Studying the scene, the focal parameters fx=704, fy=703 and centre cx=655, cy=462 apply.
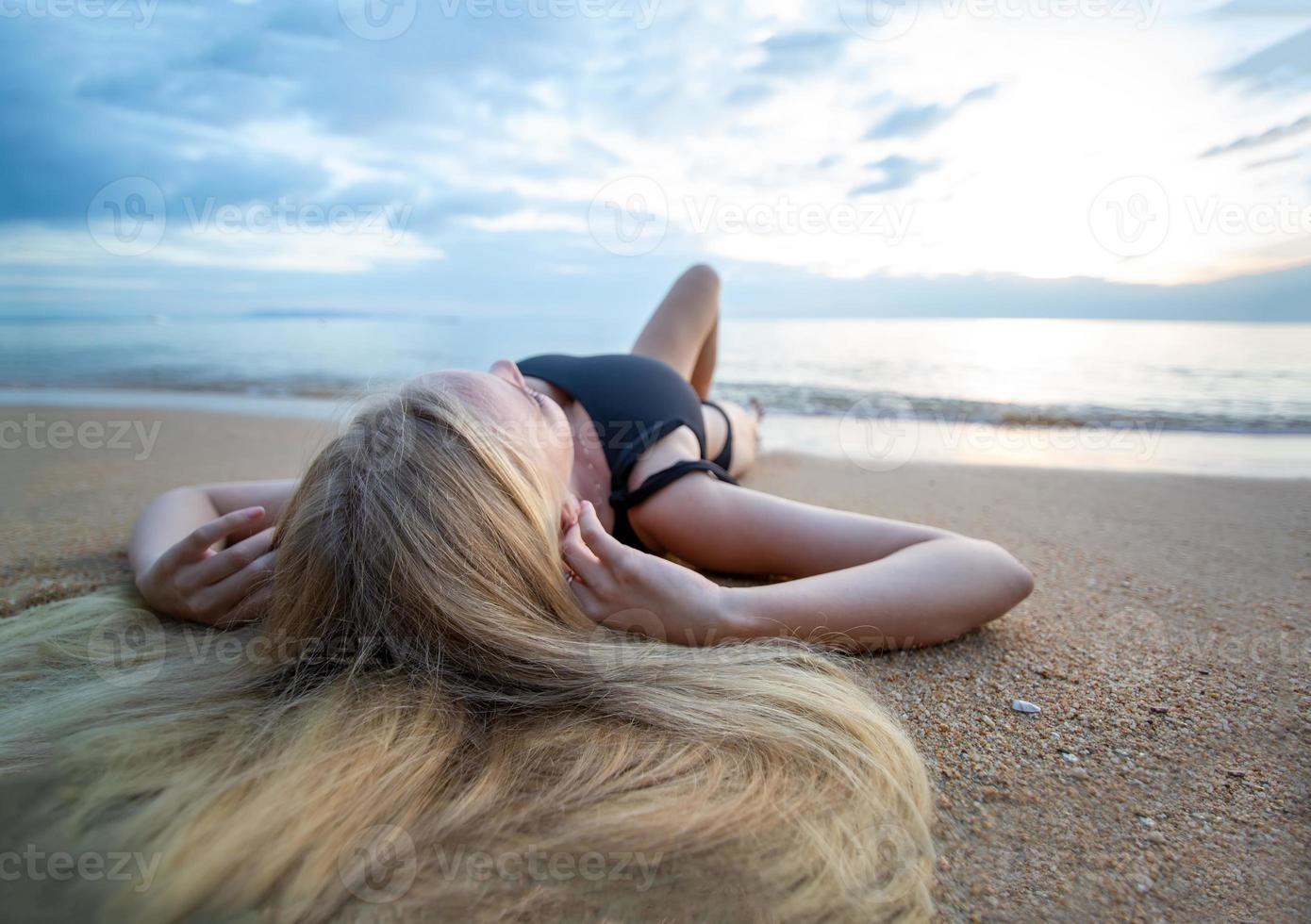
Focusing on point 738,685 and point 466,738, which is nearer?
point 466,738

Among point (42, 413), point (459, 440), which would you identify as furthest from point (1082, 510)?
point (42, 413)

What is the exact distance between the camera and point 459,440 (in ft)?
5.26

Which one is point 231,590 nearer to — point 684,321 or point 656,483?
point 656,483

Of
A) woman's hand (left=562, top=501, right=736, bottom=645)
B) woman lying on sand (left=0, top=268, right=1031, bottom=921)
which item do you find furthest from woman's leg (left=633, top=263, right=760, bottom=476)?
Result: woman's hand (left=562, top=501, right=736, bottom=645)

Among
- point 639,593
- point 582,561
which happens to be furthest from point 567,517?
point 639,593

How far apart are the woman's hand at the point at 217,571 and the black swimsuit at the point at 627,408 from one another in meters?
0.99

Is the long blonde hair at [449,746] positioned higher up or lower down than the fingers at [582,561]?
lower down

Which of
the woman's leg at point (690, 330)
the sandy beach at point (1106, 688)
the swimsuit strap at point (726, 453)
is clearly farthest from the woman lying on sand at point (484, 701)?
the woman's leg at point (690, 330)

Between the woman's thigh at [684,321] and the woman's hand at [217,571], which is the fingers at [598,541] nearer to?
the woman's hand at [217,571]

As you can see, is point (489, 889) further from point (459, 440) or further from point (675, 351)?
point (675, 351)

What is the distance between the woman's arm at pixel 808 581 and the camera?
1.63 meters

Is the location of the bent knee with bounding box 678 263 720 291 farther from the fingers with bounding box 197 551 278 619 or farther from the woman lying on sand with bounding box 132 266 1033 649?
the fingers with bounding box 197 551 278 619

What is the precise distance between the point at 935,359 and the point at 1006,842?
1096cm

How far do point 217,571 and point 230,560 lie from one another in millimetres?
62
